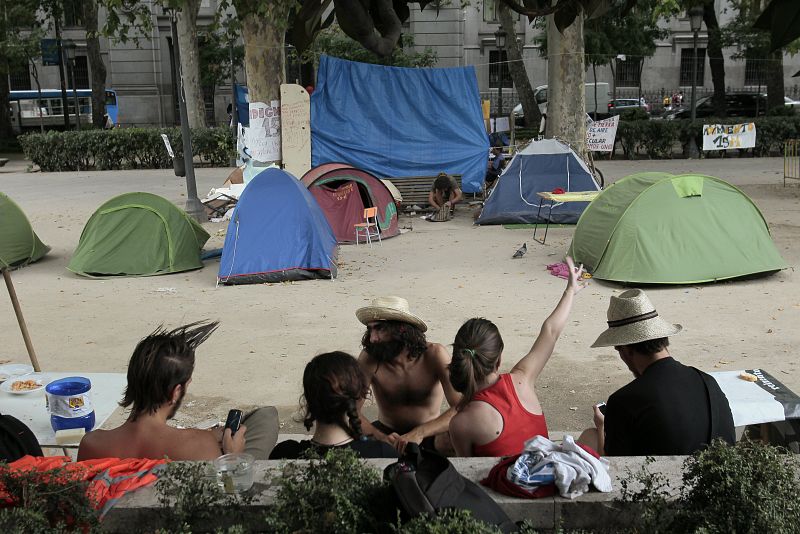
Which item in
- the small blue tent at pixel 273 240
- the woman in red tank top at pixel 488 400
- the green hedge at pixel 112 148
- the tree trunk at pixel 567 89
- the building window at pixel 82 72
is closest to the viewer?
the woman in red tank top at pixel 488 400

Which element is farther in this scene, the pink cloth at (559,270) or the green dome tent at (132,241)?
the green dome tent at (132,241)

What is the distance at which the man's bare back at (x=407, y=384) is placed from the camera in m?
4.14

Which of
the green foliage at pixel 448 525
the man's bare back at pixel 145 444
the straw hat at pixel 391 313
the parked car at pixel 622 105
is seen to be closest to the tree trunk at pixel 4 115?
the parked car at pixel 622 105

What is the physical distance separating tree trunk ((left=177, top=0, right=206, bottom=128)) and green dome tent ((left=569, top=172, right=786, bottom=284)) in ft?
48.4

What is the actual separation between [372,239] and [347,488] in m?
9.62

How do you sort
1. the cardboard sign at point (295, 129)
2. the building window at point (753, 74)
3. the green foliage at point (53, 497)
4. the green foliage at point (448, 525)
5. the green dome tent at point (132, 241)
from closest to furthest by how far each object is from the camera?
A: the green foliage at point (448, 525), the green foliage at point (53, 497), the green dome tent at point (132, 241), the cardboard sign at point (295, 129), the building window at point (753, 74)

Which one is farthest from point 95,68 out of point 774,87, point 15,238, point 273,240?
point 273,240

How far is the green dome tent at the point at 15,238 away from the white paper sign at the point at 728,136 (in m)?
14.6

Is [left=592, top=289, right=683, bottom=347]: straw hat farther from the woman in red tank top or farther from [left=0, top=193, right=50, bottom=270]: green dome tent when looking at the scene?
[left=0, top=193, right=50, bottom=270]: green dome tent

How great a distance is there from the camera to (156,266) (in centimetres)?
977

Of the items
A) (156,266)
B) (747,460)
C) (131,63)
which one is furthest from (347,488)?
(131,63)

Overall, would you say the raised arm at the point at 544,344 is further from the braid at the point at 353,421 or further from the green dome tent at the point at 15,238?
Answer: the green dome tent at the point at 15,238

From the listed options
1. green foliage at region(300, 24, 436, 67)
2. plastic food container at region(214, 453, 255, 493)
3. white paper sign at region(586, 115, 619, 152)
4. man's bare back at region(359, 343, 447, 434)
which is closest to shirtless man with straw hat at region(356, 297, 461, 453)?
man's bare back at region(359, 343, 447, 434)

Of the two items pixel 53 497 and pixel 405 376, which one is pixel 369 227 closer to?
pixel 405 376
